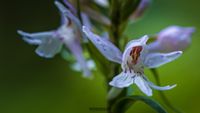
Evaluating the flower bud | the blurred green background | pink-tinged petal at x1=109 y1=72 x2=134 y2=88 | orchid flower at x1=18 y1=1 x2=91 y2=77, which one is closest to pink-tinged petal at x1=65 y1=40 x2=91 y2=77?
orchid flower at x1=18 y1=1 x2=91 y2=77

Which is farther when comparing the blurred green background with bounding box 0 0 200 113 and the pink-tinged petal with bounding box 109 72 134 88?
the blurred green background with bounding box 0 0 200 113

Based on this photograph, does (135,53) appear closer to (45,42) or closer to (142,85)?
(142,85)

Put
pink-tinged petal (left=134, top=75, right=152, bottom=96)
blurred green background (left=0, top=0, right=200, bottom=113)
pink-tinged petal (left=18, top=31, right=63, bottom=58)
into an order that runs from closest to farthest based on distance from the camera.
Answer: pink-tinged petal (left=134, top=75, right=152, bottom=96)
pink-tinged petal (left=18, top=31, right=63, bottom=58)
blurred green background (left=0, top=0, right=200, bottom=113)

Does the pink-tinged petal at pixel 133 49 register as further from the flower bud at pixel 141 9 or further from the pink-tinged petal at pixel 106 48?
the flower bud at pixel 141 9

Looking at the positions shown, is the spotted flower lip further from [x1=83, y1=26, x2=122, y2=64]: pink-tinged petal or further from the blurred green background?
the blurred green background

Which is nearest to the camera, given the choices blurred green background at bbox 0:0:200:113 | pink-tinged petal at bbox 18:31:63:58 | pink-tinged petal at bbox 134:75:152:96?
pink-tinged petal at bbox 134:75:152:96

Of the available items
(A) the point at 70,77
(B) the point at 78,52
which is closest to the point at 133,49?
(B) the point at 78,52
